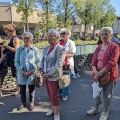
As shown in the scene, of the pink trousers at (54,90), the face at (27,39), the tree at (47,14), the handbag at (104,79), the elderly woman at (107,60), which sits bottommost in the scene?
the pink trousers at (54,90)

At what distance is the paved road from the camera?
304cm

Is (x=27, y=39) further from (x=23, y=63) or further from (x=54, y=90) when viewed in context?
(x=54, y=90)

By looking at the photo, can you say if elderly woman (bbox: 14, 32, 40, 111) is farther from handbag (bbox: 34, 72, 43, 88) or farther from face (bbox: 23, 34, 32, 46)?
handbag (bbox: 34, 72, 43, 88)

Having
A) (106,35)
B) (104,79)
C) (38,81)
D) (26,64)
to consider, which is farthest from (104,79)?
(26,64)

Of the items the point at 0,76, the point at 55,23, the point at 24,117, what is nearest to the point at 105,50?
the point at 24,117

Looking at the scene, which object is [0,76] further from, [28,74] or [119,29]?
[119,29]

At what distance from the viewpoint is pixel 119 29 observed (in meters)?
54.4

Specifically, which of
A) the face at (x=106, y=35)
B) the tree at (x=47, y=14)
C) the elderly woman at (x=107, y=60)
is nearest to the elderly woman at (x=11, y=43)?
the elderly woman at (x=107, y=60)

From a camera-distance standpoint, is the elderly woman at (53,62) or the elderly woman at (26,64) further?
the elderly woman at (26,64)

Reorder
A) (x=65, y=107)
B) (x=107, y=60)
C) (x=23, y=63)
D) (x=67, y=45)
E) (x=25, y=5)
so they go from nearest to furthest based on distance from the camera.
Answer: (x=107, y=60), (x=23, y=63), (x=65, y=107), (x=67, y=45), (x=25, y=5)

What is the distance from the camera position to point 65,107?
11.3 feet

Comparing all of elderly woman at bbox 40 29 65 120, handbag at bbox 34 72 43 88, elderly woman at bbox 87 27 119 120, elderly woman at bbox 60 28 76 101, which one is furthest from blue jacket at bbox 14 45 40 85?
elderly woman at bbox 87 27 119 120

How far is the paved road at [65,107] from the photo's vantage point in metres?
3.04

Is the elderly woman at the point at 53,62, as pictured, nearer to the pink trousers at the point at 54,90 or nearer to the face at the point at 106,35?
the pink trousers at the point at 54,90
